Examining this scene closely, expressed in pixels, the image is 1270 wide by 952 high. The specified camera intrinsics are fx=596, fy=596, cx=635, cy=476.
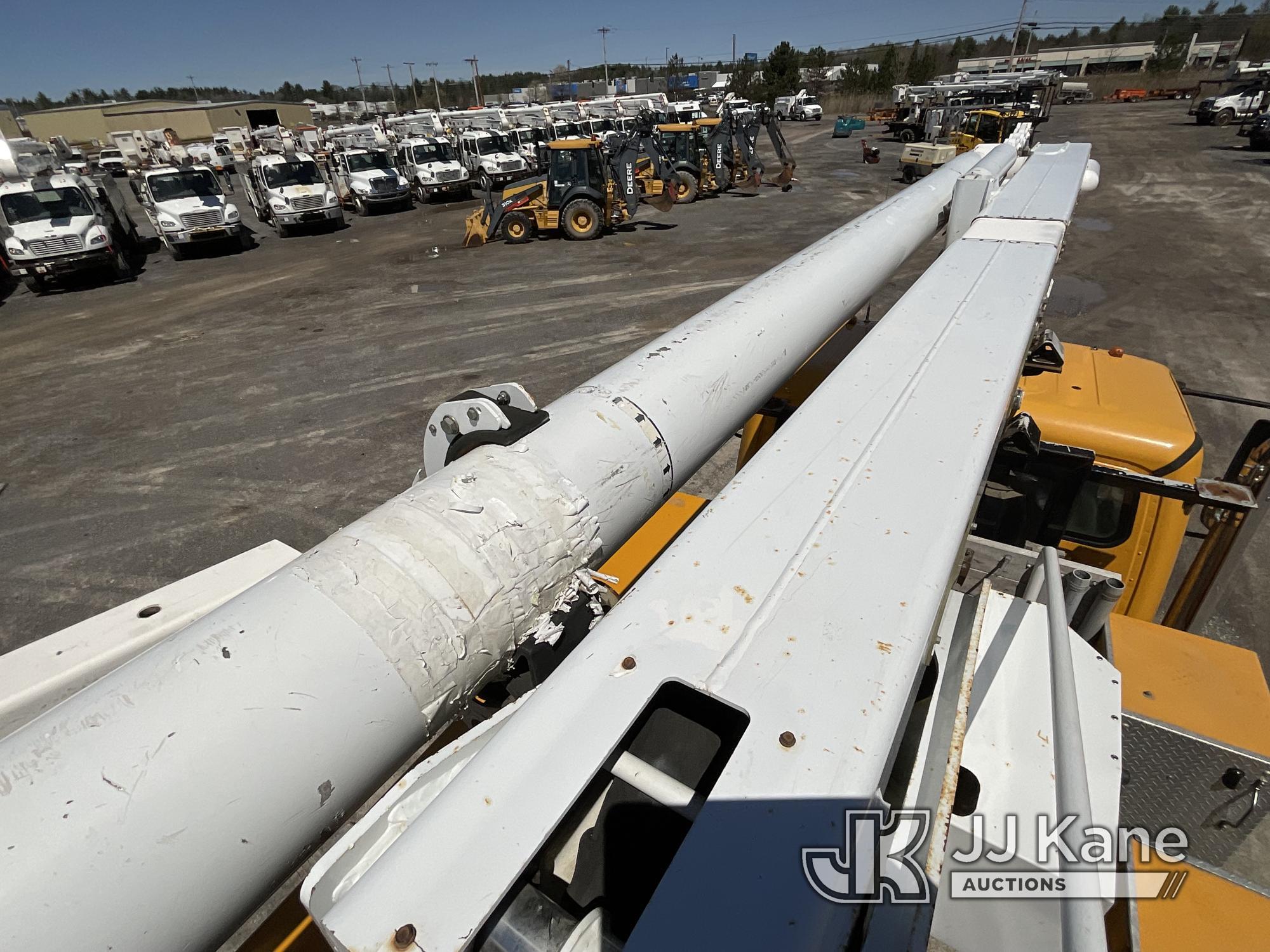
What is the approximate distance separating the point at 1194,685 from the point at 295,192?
21476mm

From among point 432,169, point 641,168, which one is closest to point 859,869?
point 641,168

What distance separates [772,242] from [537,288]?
602cm

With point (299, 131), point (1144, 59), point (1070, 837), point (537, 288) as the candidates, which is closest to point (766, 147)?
point (537, 288)

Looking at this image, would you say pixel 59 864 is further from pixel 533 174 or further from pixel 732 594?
pixel 533 174

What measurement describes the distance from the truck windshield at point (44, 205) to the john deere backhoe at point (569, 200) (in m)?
8.66

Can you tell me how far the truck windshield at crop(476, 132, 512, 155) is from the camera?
2378 cm

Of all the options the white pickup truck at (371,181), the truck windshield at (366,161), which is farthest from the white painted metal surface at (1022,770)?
the truck windshield at (366,161)

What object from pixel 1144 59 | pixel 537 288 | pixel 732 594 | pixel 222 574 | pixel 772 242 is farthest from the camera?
pixel 1144 59

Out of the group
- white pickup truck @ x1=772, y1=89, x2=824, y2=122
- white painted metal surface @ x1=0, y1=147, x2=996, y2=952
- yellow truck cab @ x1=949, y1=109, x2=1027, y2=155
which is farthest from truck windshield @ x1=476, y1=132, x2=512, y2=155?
white pickup truck @ x1=772, y1=89, x2=824, y2=122

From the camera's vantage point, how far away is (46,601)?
498 cm

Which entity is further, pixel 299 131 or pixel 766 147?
pixel 299 131

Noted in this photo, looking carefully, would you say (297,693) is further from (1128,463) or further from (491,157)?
(491,157)

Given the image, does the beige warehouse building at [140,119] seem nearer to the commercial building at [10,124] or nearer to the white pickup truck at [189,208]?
the commercial building at [10,124]

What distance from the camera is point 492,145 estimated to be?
24.0 meters
